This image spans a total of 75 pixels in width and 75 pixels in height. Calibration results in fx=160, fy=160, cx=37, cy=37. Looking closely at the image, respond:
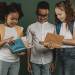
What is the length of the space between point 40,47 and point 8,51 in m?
0.30

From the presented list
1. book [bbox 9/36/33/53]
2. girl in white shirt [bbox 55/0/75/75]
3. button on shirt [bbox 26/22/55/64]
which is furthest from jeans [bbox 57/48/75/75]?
book [bbox 9/36/33/53]

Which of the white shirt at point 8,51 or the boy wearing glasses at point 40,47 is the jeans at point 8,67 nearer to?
the white shirt at point 8,51

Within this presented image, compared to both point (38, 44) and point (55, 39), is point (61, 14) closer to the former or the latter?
point (55, 39)

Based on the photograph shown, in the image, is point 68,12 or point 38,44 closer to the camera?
point 68,12

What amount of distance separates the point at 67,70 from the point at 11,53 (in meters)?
0.49

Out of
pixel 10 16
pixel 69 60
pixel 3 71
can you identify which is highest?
pixel 10 16

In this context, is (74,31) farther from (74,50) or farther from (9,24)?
(9,24)

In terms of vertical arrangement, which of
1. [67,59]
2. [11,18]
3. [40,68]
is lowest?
[40,68]

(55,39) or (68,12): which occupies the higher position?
(68,12)

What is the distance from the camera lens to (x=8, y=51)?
1.35 meters

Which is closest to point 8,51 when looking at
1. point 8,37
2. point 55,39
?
point 8,37

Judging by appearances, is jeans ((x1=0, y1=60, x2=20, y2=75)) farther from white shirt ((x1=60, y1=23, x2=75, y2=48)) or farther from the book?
white shirt ((x1=60, y1=23, x2=75, y2=48))

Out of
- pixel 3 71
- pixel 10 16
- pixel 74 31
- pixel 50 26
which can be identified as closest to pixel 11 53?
pixel 3 71

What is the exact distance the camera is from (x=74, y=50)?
49.9 inches
